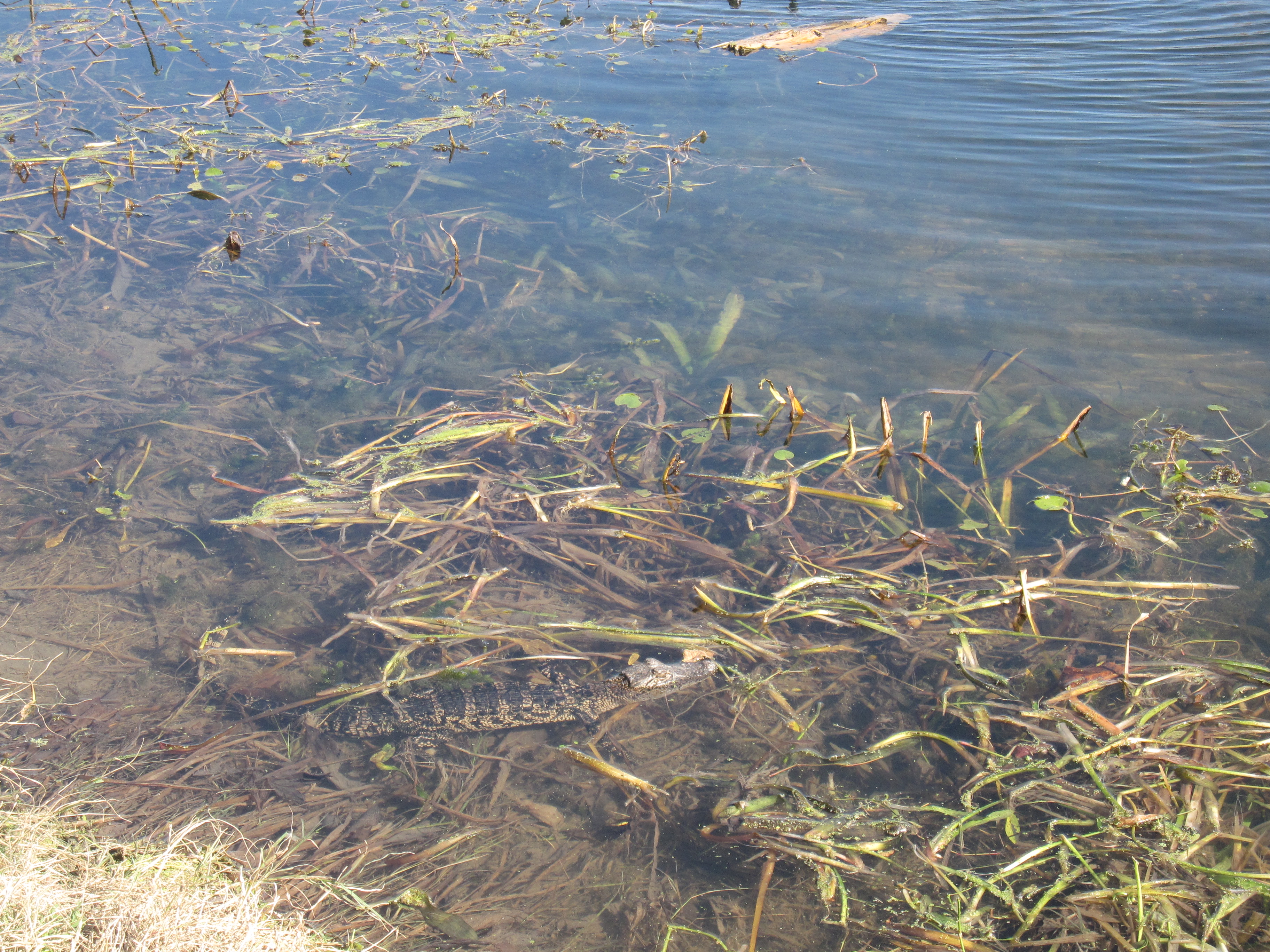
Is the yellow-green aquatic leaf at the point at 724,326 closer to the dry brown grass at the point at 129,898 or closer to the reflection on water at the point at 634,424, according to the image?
the reflection on water at the point at 634,424

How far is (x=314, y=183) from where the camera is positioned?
552 cm

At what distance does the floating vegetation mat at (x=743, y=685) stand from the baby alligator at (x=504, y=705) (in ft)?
0.16

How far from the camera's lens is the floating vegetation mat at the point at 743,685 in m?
2.13

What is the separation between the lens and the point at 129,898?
1.87m

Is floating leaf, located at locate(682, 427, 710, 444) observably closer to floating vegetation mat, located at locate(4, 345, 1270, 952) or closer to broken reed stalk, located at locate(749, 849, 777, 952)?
floating vegetation mat, located at locate(4, 345, 1270, 952)

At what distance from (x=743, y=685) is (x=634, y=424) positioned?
1.51m

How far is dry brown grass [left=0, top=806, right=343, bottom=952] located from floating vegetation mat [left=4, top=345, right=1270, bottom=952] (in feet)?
0.44

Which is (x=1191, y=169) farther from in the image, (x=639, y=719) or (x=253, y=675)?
(x=253, y=675)

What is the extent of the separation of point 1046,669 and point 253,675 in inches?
113

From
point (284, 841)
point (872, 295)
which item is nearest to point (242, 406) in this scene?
point (284, 841)

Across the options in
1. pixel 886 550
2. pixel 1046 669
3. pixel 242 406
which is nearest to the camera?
pixel 1046 669

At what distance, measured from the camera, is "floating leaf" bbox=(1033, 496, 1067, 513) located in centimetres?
324

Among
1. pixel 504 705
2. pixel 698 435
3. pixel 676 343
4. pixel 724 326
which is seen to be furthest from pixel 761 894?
pixel 724 326

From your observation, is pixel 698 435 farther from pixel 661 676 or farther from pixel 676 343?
pixel 661 676
